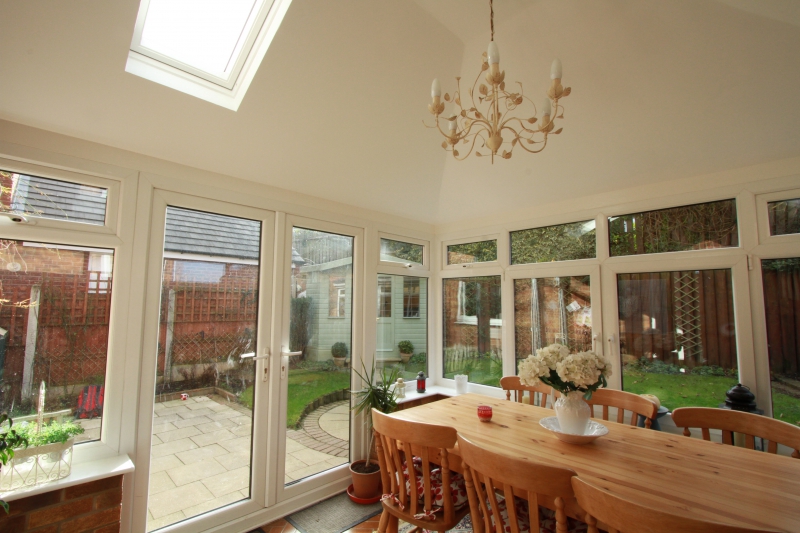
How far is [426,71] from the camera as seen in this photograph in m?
2.54

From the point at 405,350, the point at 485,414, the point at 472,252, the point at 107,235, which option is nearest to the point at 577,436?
the point at 485,414

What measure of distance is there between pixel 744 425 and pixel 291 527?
9.00 ft

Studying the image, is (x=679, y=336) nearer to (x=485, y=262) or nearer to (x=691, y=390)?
(x=691, y=390)

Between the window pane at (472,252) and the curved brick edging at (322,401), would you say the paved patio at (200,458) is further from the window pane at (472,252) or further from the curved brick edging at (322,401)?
the window pane at (472,252)

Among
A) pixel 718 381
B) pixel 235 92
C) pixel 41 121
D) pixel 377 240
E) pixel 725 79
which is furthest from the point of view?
pixel 377 240

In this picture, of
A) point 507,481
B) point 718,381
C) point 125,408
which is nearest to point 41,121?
point 125,408

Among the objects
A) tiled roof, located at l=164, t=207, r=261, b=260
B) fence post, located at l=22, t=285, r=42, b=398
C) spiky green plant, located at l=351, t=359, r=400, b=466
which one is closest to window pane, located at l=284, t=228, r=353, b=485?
spiky green plant, located at l=351, t=359, r=400, b=466

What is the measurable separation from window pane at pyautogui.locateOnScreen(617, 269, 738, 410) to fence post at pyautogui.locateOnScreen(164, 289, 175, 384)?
3.15 metres

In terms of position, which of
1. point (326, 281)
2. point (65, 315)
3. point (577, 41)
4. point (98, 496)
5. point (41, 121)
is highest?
point (577, 41)

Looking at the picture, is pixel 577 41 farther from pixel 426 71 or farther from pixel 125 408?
pixel 125 408

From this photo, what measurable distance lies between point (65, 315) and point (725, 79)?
12.5 ft

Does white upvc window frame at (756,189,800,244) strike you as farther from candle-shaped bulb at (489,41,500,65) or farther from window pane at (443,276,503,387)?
candle-shaped bulb at (489,41,500,65)

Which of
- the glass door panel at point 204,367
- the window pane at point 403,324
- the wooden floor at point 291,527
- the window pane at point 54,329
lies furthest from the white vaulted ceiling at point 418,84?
the wooden floor at point 291,527

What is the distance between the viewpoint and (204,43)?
2.15 meters
